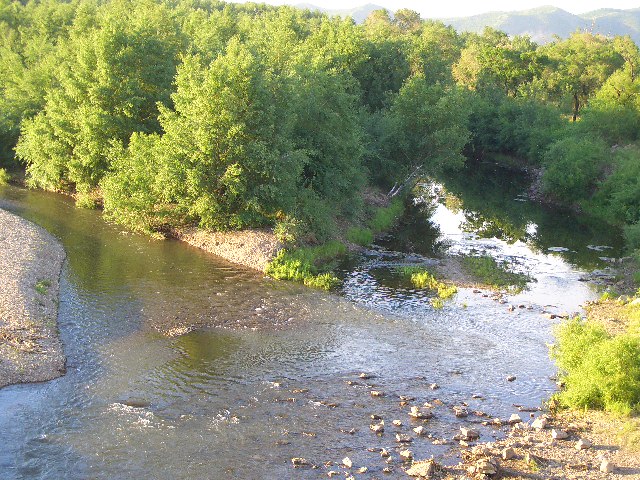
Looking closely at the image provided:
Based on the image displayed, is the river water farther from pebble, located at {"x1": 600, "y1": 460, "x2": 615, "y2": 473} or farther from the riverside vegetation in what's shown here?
pebble, located at {"x1": 600, "y1": 460, "x2": 615, "y2": 473}

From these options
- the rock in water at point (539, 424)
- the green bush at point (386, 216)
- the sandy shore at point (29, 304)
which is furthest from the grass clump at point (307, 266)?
the rock in water at point (539, 424)

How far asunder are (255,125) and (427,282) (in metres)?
16.5

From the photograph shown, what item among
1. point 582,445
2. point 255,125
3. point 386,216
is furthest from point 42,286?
point 386,216

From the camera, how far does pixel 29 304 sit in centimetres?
3172

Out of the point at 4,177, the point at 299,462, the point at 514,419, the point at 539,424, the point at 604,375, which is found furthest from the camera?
the point at 4,177

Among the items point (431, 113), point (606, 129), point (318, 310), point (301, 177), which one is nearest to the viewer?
point (318, 310)

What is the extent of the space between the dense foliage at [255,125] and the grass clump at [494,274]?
940 cm

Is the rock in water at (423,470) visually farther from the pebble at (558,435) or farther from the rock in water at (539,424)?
the rock in water at (539,424)

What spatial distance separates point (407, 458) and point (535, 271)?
1067 inches

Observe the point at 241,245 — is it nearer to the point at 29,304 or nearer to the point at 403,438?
the point at 29,304

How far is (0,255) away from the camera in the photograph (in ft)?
125

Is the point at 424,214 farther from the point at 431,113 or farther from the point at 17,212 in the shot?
the point at 17,212

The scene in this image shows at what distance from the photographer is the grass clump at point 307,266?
39688 millimetres

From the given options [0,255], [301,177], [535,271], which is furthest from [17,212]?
[535,271]
